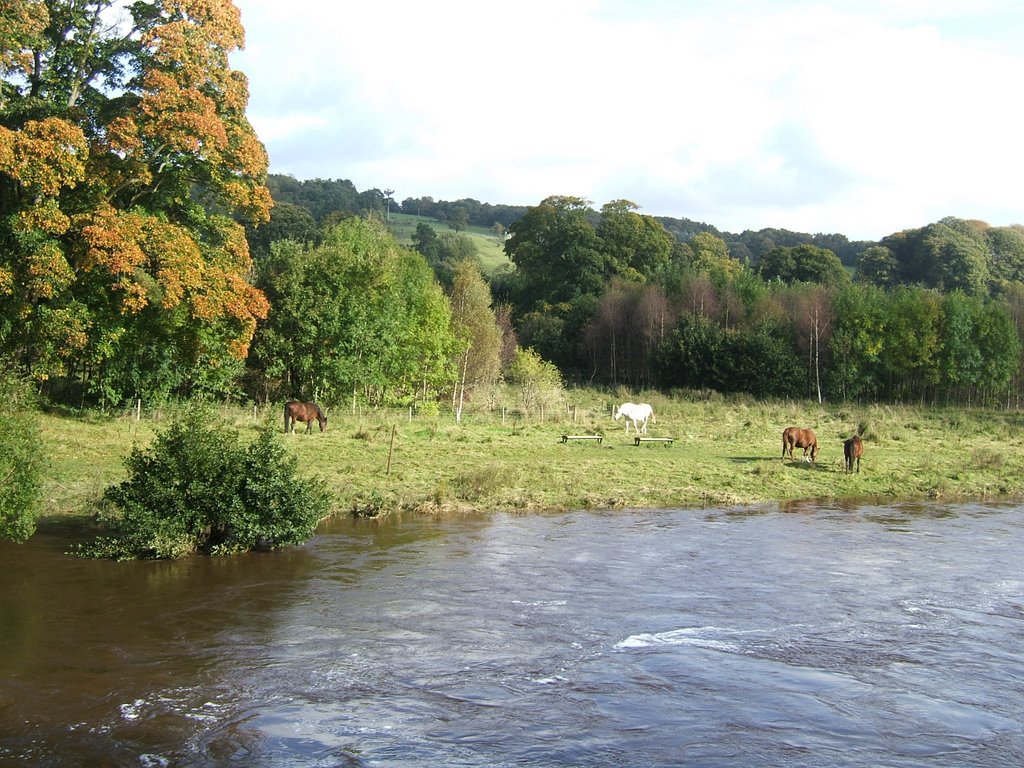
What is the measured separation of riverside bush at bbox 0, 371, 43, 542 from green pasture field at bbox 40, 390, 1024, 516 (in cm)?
118

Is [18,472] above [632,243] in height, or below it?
below

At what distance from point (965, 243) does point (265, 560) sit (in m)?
80.5

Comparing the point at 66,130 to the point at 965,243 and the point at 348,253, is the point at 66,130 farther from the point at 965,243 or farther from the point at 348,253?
the point at 965,243

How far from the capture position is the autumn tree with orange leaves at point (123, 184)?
2338cm

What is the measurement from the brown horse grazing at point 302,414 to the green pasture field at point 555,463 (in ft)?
1.49

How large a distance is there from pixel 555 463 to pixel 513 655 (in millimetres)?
15093

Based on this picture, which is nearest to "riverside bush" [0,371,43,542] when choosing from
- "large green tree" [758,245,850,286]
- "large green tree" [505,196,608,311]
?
"large green tree" [505,196,608,311]

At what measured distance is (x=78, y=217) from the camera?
23766mm

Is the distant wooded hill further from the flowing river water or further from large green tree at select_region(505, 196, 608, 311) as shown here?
the flowing river water

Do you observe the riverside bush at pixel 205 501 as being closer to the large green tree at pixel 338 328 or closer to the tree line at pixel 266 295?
the tree line at pixel 266 295

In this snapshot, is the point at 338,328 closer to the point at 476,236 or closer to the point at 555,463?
the point at 555,463

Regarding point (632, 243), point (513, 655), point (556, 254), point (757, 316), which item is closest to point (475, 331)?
point (757, 316)

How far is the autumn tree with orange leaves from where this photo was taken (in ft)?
76.7

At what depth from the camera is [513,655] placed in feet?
38.7
